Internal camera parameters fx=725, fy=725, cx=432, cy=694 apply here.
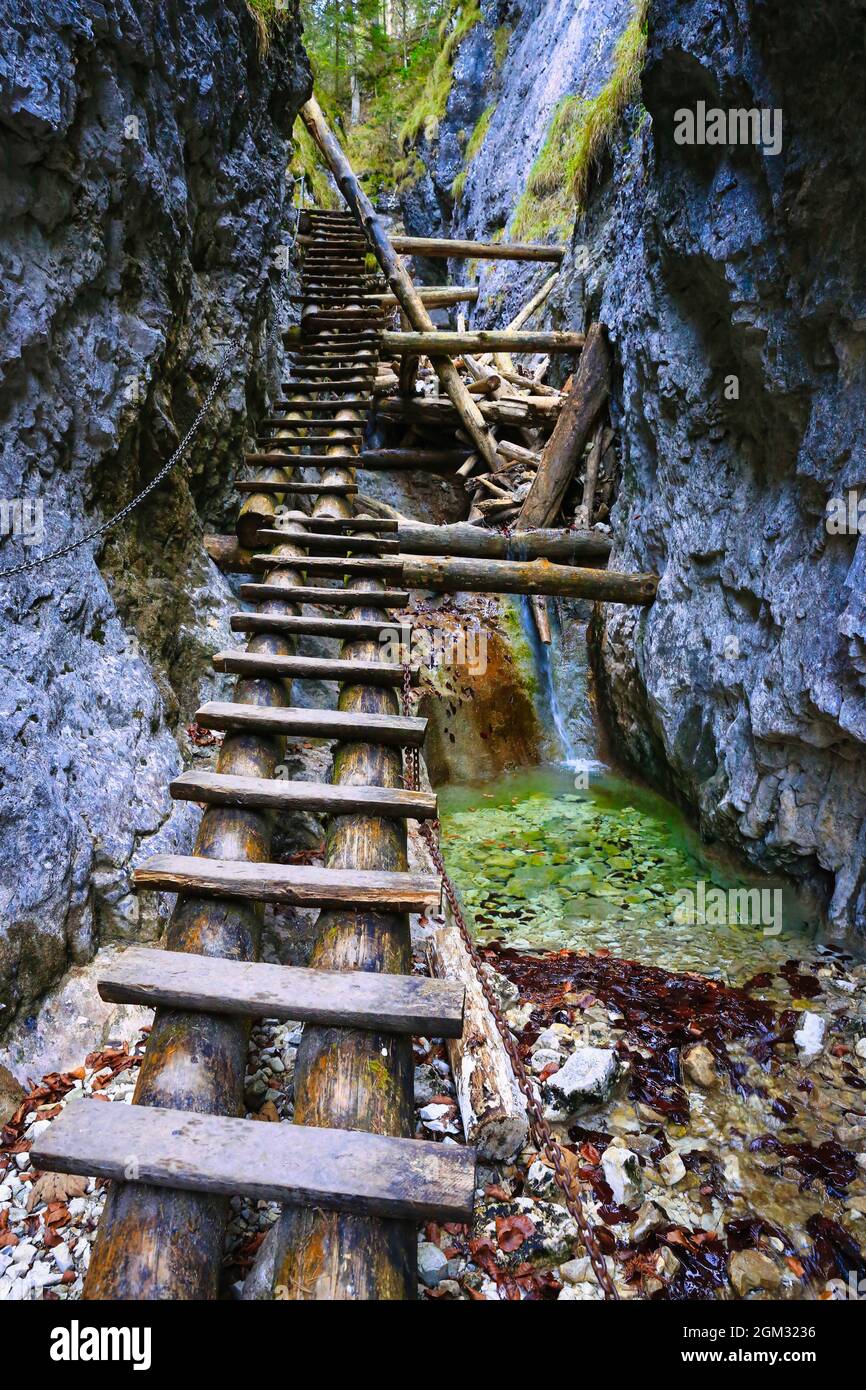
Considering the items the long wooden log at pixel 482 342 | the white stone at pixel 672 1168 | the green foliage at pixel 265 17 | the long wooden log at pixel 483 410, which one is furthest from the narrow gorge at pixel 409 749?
the long wooden log at pixel 483 410

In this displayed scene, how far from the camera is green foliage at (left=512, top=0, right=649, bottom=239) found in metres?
9.05

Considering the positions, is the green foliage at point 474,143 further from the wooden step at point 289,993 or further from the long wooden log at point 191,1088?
the wooden step at point 289,993

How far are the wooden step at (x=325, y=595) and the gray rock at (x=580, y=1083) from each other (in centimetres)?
298

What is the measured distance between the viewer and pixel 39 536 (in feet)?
12.2

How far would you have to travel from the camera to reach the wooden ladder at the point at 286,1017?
75.5 inches

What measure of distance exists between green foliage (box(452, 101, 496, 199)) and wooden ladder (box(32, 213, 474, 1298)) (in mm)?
19427

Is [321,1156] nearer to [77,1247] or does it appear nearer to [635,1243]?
[77,1247]

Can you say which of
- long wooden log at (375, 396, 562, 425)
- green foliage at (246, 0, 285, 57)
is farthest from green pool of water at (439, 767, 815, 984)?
green foliage at (246, 0, 285, 57)

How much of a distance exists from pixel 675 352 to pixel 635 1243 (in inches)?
244

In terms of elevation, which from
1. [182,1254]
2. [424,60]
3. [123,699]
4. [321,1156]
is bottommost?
[182,1254]

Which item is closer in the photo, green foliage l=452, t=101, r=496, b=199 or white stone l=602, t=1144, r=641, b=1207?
white stone l=602, t=1144, r=641, b=1207

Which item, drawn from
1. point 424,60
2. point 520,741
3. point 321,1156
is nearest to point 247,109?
point 520,741

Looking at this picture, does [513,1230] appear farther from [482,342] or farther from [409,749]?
[482,342]

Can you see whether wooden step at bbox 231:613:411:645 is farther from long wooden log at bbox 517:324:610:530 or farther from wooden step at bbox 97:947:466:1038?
long wooden log at bbox 517:324:610:530
